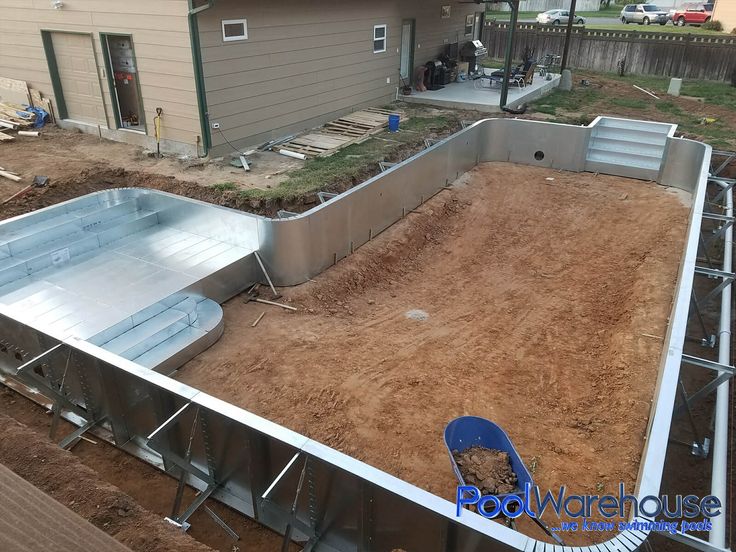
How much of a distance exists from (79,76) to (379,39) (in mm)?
7932

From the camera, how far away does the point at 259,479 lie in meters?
4.48

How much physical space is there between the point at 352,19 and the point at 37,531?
14529 mm

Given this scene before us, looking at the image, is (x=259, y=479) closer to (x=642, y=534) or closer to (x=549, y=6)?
(x=642, y=534)

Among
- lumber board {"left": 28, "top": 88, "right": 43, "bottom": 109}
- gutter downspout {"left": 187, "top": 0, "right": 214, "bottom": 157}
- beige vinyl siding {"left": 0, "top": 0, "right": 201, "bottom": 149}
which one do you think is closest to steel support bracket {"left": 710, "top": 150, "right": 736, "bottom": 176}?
gutter downspout {"left": 187, "top": 0, "right": 214, "bottom": 157}

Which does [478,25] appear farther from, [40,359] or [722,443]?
[40,359]

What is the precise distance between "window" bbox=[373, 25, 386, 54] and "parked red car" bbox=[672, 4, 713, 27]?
2722cm

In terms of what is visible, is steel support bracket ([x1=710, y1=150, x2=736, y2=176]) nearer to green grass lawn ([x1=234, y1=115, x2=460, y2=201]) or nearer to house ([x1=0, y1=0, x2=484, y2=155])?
green grass lawn ([x1=234, y1=115, x2=460, y2=201])

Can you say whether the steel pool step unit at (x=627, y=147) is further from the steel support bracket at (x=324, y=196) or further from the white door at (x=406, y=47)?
the steel support bracket at (x=324, y=196)

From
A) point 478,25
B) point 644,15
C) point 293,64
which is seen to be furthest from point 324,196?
point 644,15

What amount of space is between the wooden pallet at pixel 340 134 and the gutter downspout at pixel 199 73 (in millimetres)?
1670

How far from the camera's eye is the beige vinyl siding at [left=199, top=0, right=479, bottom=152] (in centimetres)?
1107

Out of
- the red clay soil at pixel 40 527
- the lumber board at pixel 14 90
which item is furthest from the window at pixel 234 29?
the red clay soil at pixel 40 527

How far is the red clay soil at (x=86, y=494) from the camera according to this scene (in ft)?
9.32

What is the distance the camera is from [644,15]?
35812 millimetres
